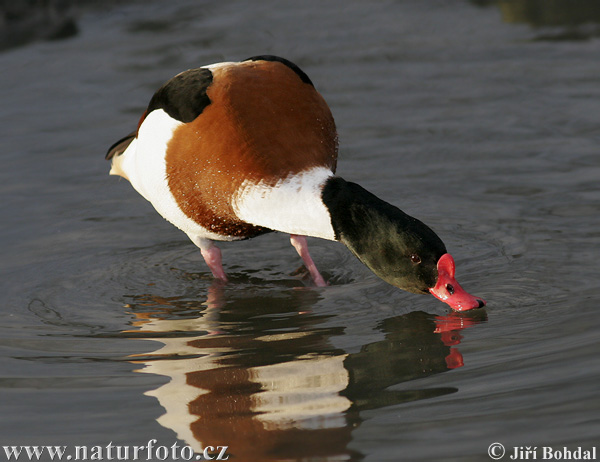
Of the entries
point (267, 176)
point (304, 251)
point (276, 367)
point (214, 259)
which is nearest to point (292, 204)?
point (267, 176)

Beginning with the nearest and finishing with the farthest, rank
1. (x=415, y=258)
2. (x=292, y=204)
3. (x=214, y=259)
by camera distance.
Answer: (x=415, y=258)
(x=292, y=204)
(x=214, y=259)

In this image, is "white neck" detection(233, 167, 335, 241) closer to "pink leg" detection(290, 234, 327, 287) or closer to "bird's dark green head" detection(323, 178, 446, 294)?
"bird's dark green head" detection(323, 178, 446, 294)

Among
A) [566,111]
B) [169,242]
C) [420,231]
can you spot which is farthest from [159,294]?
[566,111]

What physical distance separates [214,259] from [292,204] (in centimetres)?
116

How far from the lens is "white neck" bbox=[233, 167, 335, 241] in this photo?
5.43 metres

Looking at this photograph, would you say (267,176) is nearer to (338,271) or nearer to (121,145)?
(338,271)

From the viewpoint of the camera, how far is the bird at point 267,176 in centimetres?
516

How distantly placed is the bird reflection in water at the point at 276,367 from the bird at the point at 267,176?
Result: 381mm

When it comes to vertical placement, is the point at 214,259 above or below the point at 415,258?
below

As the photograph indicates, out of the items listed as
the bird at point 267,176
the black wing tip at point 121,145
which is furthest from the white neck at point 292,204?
the black wing tip at point 121,145

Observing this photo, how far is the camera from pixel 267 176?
18.1 feet

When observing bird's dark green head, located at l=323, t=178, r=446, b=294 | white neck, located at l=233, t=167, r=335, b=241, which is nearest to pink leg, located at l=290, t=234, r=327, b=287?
white neck, located at l=233, t=167, r=335, b=241

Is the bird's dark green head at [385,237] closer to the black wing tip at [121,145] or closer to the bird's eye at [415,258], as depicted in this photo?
the bird's eye at [415,258]

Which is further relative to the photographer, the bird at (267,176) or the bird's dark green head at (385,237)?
the bird at (267,176)
